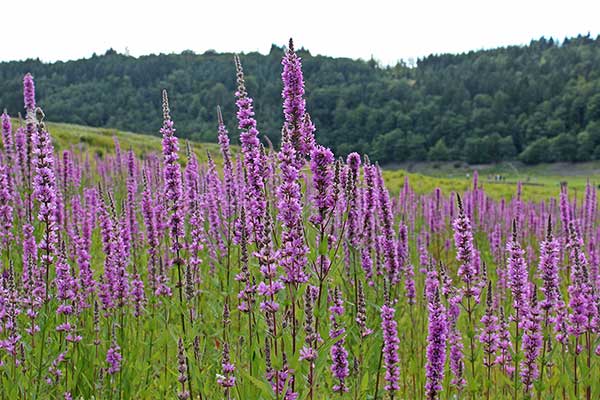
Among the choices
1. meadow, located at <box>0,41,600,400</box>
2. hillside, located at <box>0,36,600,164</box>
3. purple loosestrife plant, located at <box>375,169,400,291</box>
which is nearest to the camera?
meadow, located at <box>0,41,600,400</box>

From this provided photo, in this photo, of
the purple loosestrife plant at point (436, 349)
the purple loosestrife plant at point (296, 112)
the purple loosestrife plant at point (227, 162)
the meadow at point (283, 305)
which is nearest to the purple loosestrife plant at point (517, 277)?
the meadow at point (283, 305)

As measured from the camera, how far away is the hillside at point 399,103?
396ft

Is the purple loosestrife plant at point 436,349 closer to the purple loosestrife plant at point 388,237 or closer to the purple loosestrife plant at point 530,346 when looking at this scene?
the purple loosestrife plant at point 530,346

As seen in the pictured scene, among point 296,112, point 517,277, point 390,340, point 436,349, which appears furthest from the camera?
point 517,277

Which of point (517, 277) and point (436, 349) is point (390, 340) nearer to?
point (436, 349)

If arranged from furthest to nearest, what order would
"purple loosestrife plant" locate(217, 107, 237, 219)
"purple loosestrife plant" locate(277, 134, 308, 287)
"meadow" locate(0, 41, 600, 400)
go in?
1. "purple loosestrife plant" locate(217, 107, 237, 219)
2. "meadow" locate(0, 41, 600, 400)
3. "purple loosestrife plant" locate(277, 134, 308, 287)

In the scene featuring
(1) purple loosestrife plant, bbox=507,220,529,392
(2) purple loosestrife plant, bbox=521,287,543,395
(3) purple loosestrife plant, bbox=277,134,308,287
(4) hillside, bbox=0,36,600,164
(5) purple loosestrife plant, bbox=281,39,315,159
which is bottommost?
(2) purple loosestrife plant, bbox=521,287,543,395

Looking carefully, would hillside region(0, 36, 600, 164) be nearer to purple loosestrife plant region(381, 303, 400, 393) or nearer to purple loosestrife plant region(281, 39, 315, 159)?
purple loosestrife plant region(381, 303, 400, 393)

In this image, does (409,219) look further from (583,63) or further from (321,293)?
(583,63)

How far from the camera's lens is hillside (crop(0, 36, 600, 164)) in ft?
396

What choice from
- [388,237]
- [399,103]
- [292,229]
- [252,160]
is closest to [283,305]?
[292,229]

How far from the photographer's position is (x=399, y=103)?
151 meters

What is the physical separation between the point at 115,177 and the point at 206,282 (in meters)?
8.63

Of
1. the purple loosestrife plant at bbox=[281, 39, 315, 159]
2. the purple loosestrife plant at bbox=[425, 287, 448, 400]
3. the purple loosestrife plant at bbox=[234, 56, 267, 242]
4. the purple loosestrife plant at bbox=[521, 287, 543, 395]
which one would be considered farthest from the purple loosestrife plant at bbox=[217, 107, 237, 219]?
the purple loosestrife plant at bbox=[521, 287, 543, 395]
